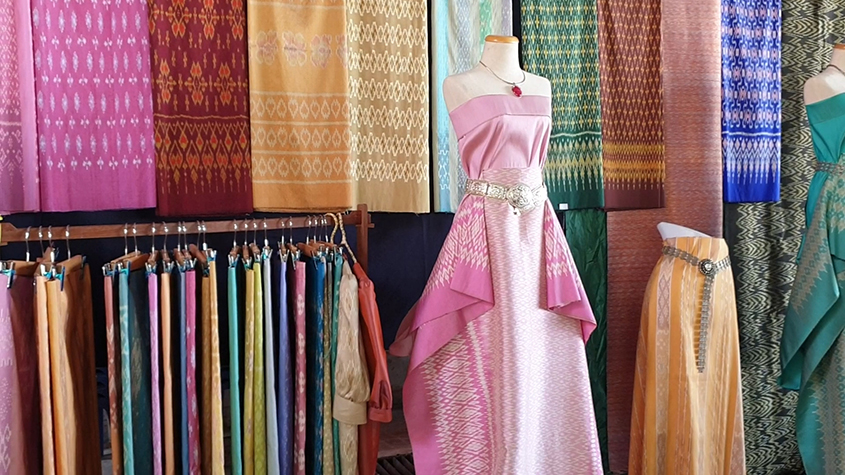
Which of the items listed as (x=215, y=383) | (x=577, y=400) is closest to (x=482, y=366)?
(x=577, y=400)

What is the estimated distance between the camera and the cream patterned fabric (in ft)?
7.04

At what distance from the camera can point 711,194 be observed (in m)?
2.83

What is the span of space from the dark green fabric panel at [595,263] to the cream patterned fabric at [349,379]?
3.25 ft

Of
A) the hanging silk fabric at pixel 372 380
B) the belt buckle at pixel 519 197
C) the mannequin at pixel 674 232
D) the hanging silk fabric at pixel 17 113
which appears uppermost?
the hanging silk fabric at pixel 17 113

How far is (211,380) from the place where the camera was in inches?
81.0

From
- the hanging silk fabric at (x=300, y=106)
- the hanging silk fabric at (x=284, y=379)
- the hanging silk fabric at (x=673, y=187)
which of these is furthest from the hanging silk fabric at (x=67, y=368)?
the hanging silk fabric at (x=673, y=187)

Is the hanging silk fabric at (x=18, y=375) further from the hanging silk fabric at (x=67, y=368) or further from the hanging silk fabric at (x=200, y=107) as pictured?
the hanging silk fabric at (x=200, y=107)

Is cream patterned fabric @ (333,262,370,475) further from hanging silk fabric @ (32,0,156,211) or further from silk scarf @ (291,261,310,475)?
hanging silk fabric @ (32,0,156,211)

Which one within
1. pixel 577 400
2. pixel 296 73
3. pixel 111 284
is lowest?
pixel 577 400

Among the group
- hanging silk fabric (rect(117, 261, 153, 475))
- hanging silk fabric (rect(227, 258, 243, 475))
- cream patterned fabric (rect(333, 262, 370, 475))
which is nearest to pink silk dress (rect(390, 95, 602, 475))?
cream patterned fabric (rect(333, 262, 370, 475))

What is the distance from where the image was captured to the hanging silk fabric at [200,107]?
2.25m

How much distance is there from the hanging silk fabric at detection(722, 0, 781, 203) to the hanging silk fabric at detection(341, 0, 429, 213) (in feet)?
3.99

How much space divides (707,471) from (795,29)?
177 cm

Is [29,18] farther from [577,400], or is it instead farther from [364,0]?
[577,400]
